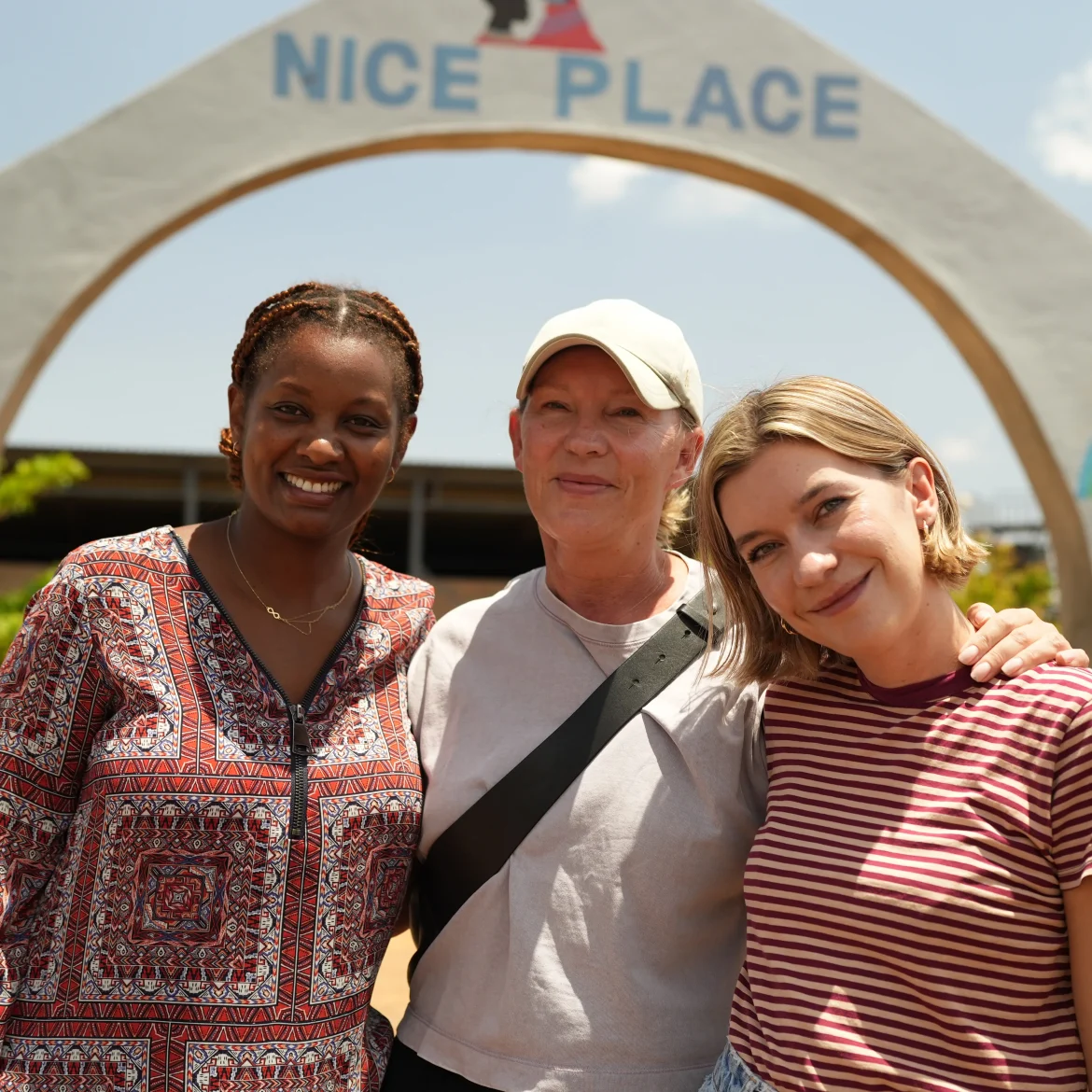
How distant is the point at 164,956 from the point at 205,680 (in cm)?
48

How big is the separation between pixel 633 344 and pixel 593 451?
22 centimetres

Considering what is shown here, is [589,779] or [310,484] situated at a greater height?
[310,484]

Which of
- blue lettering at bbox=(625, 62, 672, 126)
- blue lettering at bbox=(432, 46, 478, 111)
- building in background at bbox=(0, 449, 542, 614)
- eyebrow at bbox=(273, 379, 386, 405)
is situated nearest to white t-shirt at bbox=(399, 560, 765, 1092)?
eyebrow at bbox=(273, 379, 386, 405)

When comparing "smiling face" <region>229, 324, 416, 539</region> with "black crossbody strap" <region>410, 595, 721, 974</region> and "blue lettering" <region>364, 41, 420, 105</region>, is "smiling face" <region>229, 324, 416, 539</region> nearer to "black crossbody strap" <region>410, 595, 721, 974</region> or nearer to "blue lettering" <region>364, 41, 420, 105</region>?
"black crossbody strap" <region>410, 595, 721, 974</region>

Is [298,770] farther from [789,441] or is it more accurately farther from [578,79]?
[578,79]

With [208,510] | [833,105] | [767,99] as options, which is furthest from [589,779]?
[208,510]

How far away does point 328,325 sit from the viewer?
239cm

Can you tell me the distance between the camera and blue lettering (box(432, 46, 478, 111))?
7918 millimetres

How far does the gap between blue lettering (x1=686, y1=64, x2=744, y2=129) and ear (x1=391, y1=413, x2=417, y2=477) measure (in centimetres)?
610

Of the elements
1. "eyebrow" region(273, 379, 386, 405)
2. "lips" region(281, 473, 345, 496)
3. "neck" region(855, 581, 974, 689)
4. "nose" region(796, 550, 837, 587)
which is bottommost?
"neck" region(855, 581, 974, 689)

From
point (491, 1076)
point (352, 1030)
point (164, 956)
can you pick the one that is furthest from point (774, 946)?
point (164, 956)

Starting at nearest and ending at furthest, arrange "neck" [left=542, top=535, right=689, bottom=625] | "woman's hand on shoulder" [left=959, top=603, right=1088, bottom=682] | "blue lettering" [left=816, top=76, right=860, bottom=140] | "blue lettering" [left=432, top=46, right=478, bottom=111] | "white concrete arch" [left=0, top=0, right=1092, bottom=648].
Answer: "woman's hand on shoulder" [left=959, top=603, right=1088, bottom=682] < "neck" [left=542, top=535, right=689, bottom=625] < "white concrete arch" [left=0, top=0, right=1092, bottom=648] < "blue lettering" [left=432, top=46, right=478, bottom=111] < "blue lettering" [left=816, top=76, right=860, bottom=140]

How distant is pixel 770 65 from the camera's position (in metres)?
8.12

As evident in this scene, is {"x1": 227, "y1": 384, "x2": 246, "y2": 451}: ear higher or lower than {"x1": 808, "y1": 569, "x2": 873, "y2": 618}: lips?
higher
